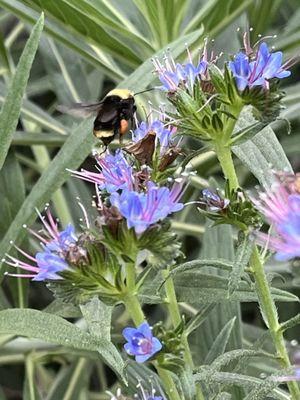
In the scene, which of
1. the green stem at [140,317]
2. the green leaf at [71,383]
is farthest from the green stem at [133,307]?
the green leaf at [71,383]

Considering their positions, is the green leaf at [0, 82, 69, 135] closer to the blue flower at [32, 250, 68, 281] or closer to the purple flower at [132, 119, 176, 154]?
the purple flower at [132, 119, 176, 154]

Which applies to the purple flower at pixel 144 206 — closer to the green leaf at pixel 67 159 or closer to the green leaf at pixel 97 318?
the green leaf at pixel 97 318

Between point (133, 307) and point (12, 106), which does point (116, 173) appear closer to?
point (133, 307)

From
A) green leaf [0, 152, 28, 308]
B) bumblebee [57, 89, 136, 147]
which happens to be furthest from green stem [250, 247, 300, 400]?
green leaf [0, 152, 28, 308]

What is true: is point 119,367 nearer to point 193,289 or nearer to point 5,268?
point 193,289

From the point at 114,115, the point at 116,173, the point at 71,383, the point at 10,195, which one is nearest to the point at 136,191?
the point at 116,173

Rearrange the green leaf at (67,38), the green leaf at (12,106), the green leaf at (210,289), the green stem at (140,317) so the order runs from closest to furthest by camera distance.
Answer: the green stem at (140,317), the green leaf at (210,289), the green leaf at (12,106), the green leaf at (67,38)
